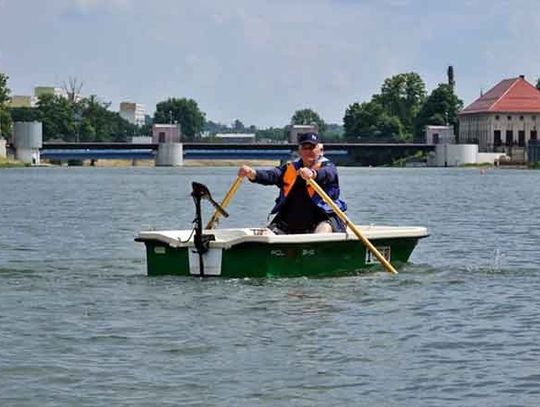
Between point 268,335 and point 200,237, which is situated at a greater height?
point 200,237

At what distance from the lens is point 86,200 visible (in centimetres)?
8212

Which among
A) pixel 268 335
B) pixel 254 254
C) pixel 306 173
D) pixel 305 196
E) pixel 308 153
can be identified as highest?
pixel 308 153

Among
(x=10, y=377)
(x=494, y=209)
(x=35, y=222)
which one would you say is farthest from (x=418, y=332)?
(x=494, y=209)

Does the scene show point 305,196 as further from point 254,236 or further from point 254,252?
point 254,236

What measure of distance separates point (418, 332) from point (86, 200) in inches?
2373

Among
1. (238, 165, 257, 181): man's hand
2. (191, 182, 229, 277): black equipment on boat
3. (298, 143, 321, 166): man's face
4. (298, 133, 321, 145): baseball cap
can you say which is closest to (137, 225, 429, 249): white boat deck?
(191, 182, 229, 277): black equipment on boat

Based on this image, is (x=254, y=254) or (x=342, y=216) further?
(x=342, y=216)

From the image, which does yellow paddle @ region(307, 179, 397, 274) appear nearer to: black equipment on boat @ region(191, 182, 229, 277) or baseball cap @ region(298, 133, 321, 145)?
baseball cap @ region(298, 133, 321, 145)

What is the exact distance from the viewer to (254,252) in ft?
90.8

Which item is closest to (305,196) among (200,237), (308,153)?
(308,153)

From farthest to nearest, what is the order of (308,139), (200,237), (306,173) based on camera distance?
(308,139) < (306,173) < (200,237)

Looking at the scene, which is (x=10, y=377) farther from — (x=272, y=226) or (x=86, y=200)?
(x=86, y=200)

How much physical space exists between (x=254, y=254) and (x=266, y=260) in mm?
239

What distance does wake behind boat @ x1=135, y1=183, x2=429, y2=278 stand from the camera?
90.8ft
